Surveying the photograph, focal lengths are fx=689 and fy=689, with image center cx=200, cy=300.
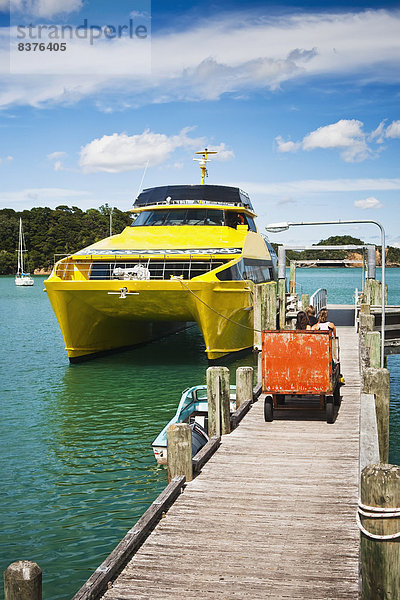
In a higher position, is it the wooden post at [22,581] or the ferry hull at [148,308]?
the ferry hull at [148,308]

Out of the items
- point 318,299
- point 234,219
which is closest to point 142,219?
point 234,219

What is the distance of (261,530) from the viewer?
20.4 ft

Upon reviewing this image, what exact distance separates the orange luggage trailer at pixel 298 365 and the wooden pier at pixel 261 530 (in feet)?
2.77

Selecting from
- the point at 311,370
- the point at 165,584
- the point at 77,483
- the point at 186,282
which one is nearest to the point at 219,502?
the point at 165,584

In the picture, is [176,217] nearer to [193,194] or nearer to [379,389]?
[193,194]

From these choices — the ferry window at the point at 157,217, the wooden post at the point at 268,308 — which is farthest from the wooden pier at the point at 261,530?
the ferry window at the point at 157,217

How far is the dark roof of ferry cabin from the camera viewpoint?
77.3 feet

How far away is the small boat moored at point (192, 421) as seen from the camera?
35.4 feet

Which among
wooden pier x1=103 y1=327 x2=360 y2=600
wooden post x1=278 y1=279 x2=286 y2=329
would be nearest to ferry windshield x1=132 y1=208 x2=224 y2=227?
wooden post x1=278 y1=279 x2=286 y2=329

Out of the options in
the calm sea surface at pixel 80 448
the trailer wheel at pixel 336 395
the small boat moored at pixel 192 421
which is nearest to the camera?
the calm sea surface at pixel 80 448

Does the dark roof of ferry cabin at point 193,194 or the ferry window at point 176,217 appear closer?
the ferry window at point 176,217

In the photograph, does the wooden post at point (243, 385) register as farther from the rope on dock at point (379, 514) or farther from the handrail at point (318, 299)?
the handrail at point (318, 299)

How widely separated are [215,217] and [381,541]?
19527 millimetres

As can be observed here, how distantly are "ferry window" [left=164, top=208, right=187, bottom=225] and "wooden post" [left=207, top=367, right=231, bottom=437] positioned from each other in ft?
44.4
